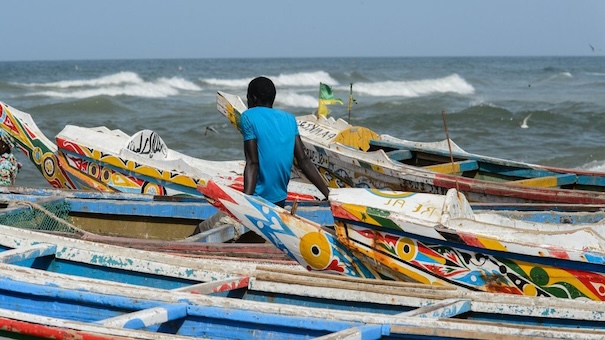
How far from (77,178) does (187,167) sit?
1.18 metres

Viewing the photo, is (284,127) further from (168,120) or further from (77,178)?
(168,120)

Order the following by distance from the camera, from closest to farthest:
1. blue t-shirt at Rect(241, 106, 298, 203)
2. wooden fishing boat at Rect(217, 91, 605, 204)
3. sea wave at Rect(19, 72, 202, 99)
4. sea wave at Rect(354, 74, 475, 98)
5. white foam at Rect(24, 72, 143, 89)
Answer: blue t-shirt at Rect(241, 106, 298, 203)
wooden fishing boat at Rect(217, 91, 605, 204)
sea wave at Rect(19, 72, 202, 99)
sea wave at Rect(354, 74, 475, 98)
white foam at Rect(24, 72, 143, 89)

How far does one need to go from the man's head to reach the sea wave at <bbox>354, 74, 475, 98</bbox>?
3519 centimetres

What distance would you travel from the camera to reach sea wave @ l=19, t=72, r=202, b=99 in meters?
36.5

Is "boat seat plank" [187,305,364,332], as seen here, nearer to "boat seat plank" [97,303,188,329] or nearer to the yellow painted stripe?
"boat seat plank" [97,303,188,329]

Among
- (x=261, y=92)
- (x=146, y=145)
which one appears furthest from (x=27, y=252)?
(x=146, y=145)

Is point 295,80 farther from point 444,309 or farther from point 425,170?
point 444,309

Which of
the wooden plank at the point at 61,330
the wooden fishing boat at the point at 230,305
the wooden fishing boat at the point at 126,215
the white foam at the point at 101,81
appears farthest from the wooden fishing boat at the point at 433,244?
the white foam at the point at 101,81

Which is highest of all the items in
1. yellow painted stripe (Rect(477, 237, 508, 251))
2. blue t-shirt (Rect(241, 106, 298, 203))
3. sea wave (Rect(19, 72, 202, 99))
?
sea wave (Rect(19, 72, 202, 99))

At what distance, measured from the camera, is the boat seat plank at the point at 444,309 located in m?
3.93

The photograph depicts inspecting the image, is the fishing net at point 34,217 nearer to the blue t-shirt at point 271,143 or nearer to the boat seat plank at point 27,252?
the boat seat plank at point 27,252

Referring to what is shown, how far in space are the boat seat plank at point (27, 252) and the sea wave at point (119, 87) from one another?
101 ft

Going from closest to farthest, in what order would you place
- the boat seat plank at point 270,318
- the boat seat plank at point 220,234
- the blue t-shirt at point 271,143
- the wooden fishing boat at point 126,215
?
1. the boat seat plank at point 270,318
2. the blue t-shirt at point 271,143
3. the boat seat plank at point 220,234
4. the wooden fishing boat at point 126,215

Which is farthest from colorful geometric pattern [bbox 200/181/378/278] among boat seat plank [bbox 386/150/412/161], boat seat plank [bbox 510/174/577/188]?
boat seat plank [bbox 386/150/412/161]
